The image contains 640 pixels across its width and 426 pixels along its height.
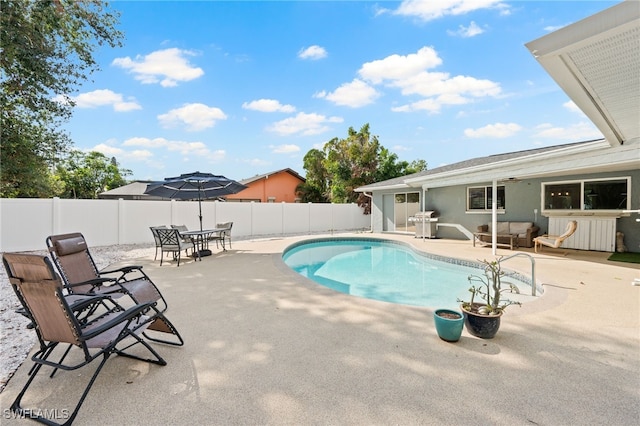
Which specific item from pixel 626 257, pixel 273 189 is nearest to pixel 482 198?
pixel 626 257

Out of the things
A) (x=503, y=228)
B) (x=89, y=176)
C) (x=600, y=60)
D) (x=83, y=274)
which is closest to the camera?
(x=600, y=60)

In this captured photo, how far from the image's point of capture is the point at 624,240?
841 centimetres

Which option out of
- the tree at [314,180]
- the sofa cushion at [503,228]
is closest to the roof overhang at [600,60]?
the sofa cushion at [503,228]

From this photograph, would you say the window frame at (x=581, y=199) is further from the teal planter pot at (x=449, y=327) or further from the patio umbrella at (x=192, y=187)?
the patio umbrella at (x=192, y=187)

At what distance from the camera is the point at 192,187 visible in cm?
934

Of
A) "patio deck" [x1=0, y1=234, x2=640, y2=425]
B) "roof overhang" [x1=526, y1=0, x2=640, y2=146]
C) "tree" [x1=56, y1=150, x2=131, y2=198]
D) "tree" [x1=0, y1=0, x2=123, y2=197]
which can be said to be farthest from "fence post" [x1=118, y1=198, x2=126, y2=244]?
"tree" [x1=56, y1=150, x2=131, y2=198]

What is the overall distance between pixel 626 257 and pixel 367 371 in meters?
9.17

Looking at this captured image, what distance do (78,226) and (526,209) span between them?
15884 millimetres

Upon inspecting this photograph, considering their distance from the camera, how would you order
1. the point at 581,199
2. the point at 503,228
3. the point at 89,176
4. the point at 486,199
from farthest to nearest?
the point at 89,176
the point at 486,199
the point at 503,228
the point at 581,199

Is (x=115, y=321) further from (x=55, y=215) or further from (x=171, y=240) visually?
(x=55, y=215)

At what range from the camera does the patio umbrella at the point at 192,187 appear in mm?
8578

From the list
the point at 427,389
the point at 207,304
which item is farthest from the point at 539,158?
the point at 207,304

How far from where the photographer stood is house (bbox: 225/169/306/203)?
23.6 meters

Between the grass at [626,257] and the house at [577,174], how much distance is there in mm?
436
